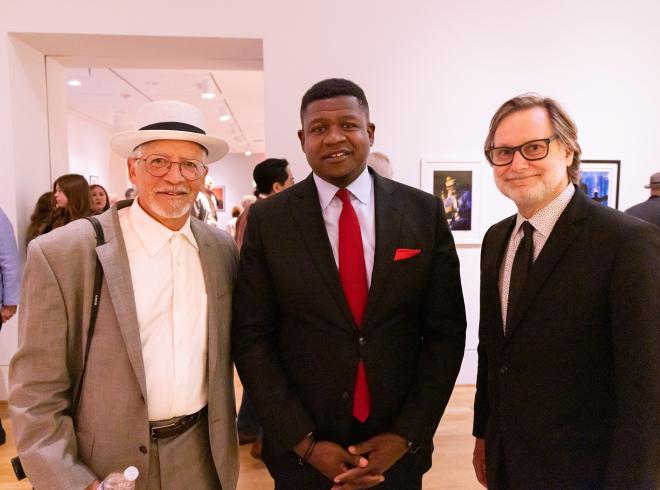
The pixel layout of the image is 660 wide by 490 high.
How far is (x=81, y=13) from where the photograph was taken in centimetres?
420

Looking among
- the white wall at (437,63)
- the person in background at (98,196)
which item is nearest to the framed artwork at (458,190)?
the white wall at (437,63)

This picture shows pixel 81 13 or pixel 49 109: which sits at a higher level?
pixel 81 13

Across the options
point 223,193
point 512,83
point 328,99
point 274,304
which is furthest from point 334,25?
point 223,193

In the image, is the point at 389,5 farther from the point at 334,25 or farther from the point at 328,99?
the point at 328,99

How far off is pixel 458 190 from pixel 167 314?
12.3 feet

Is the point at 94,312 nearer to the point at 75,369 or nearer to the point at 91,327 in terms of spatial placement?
the point at 91,327

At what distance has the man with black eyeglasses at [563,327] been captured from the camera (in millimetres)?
1309

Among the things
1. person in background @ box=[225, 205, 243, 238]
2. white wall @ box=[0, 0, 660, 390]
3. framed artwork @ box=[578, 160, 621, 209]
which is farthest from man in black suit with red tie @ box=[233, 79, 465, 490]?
person in background @ box=[225, 205, 243, 238]

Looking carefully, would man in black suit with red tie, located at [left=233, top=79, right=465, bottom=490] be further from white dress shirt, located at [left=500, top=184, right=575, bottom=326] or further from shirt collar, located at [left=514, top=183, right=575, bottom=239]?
shirt collar, located at [left=514, top=183, right=575, bottom=239]

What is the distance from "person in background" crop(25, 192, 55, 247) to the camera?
421 centimetres

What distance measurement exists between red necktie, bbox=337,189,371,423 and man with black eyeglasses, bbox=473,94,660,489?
49 centimetres

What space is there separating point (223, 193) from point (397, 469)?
52.0 feet

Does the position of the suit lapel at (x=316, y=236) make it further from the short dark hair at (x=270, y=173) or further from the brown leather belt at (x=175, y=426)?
the short dark hair at (x=270, y=173)

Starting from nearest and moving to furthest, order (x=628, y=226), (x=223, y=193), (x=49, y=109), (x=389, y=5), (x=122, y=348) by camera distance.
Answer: (x=628, y=226)
(x=122, y=348)
(x=389, y=5)
(x=49, y=109)
(x=223, y=193)
